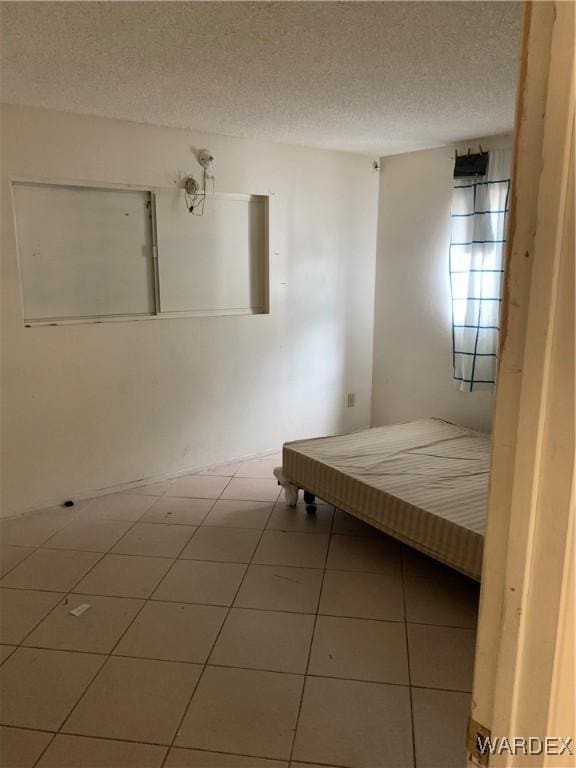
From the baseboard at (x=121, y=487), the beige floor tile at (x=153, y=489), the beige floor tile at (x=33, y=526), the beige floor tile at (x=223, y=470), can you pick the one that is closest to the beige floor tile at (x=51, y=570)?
the beige floor tile at (x=33, y=526)

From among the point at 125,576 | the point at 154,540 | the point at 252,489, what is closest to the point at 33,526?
the point at 154,540

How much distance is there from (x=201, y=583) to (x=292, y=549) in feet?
1.78

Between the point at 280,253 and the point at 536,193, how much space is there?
3.77 meters

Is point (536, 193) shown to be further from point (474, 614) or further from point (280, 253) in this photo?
point (280, 253)

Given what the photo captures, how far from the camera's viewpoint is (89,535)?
312cm

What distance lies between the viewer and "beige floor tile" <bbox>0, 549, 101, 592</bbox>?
2.64 metres

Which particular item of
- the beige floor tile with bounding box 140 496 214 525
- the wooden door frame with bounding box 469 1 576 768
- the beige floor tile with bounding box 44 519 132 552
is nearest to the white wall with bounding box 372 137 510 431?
the beige floor tile with bounding box 140 496 214 525

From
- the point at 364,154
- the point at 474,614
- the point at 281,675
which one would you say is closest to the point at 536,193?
the point at 281,675

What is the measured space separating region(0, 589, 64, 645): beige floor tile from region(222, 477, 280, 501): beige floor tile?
52.6 inches

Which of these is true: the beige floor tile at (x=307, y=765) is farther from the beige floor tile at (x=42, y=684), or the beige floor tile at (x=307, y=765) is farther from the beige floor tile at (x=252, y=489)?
the beige floor tile at (x=252, y=489)

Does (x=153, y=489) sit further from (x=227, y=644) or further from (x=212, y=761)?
(x=212, y=761)

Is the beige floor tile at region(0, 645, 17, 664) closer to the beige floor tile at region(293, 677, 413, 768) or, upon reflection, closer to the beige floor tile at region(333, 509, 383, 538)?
the beige floor tile at region(293, 677, 413, 768)

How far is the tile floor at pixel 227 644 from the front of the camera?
69.1 inches

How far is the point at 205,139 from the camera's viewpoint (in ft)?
12.1
